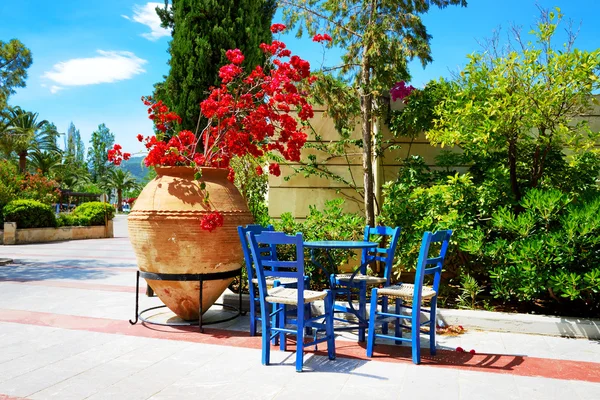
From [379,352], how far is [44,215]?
690 inches

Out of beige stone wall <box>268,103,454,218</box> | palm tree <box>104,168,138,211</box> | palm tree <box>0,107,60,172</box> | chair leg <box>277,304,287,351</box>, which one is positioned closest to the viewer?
chair leg <box>277,304,287,351</box>

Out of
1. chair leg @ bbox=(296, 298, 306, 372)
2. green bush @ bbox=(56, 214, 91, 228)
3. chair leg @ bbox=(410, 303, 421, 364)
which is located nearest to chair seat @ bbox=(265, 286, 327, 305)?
chair leg @ bbox=(296, 298, 306, 372)

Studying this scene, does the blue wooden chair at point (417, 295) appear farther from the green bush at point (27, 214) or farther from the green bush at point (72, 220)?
the green bush at point (72, 220)

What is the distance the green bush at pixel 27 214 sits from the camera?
17.5 m

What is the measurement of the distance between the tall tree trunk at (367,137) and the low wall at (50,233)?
14.7 meters

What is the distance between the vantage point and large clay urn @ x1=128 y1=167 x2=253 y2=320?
506cm

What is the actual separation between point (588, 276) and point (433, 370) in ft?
6.79

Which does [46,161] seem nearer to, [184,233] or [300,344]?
[184,233]

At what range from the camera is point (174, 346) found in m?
4.56

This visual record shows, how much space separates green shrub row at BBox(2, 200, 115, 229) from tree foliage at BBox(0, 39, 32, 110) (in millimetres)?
4727

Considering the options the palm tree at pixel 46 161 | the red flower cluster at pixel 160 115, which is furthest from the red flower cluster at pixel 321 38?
the palm tree at pixel 46 161

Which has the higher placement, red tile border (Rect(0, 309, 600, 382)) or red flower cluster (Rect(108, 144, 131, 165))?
red flower cluster (Rect(108, 144, 131, 165))

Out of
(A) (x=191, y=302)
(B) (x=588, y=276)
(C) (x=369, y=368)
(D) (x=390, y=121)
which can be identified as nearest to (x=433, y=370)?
(C) (x=369, y=368)

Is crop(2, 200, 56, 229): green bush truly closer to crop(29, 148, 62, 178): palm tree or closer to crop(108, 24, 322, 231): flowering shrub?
crop(108, 24, 322, 231): flowering shrub
